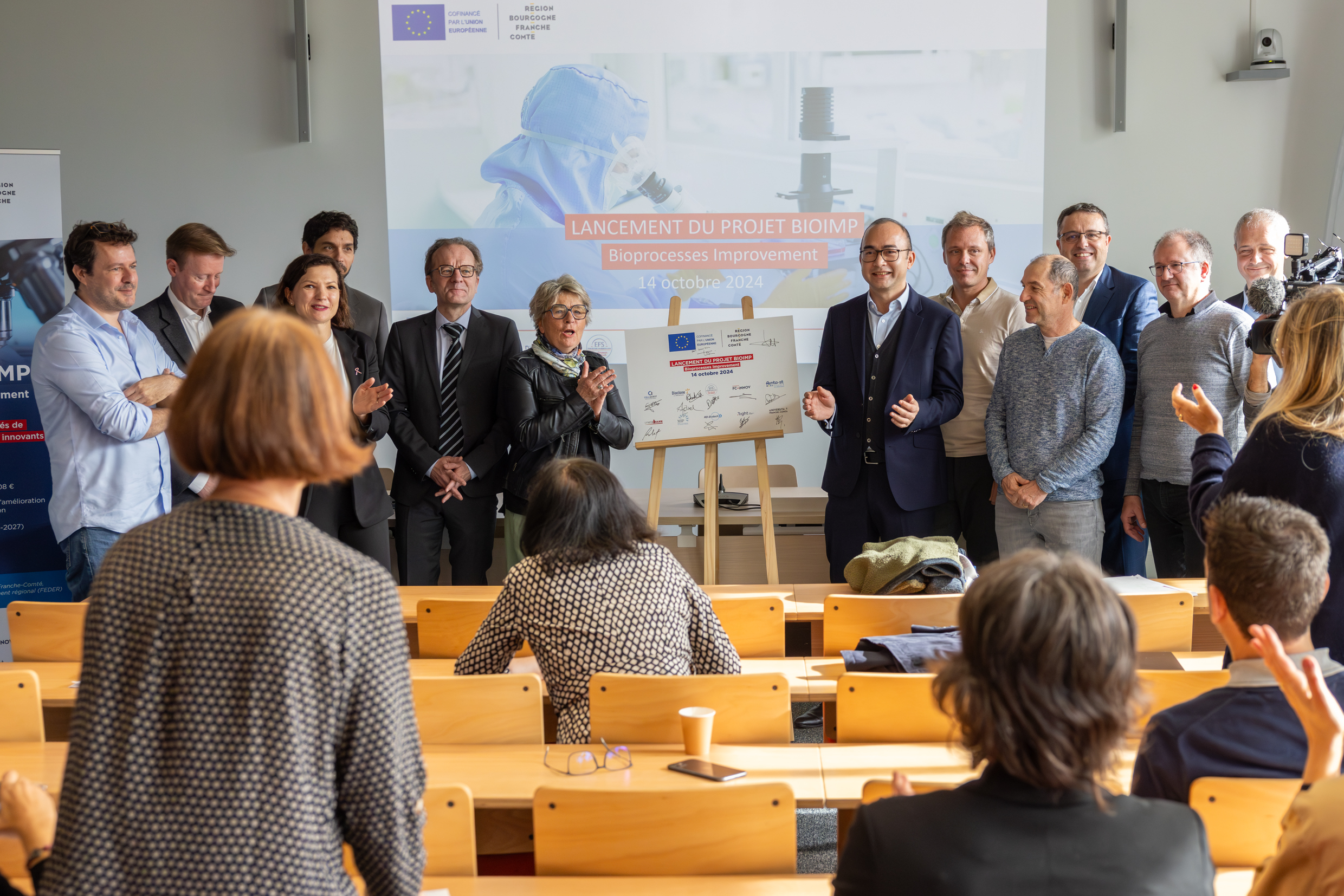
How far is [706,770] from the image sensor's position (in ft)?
6.67

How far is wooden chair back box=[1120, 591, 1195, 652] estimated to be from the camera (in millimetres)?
2883

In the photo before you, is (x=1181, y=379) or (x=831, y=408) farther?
(x=831, y=408)

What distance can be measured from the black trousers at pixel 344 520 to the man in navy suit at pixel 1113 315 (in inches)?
115

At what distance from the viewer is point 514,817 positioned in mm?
2150

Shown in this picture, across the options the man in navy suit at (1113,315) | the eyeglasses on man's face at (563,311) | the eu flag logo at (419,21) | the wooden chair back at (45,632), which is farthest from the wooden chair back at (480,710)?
the eu flag logo at (419,21)

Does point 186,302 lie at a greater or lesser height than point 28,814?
greater

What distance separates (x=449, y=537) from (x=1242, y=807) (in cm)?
345

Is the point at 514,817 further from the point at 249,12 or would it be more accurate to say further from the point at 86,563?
the point at 249,12

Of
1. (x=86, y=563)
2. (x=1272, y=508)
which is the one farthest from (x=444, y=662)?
(x=1272, y=508)

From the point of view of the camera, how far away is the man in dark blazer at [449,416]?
436 cm

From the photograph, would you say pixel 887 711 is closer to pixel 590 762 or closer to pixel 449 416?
pixel 590 762

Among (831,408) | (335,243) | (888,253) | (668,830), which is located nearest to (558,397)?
(831,408)

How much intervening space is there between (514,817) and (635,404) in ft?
7.93

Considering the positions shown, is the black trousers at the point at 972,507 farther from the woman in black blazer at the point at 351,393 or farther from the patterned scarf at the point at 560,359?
the woman in black blazer at the point at 351,393
